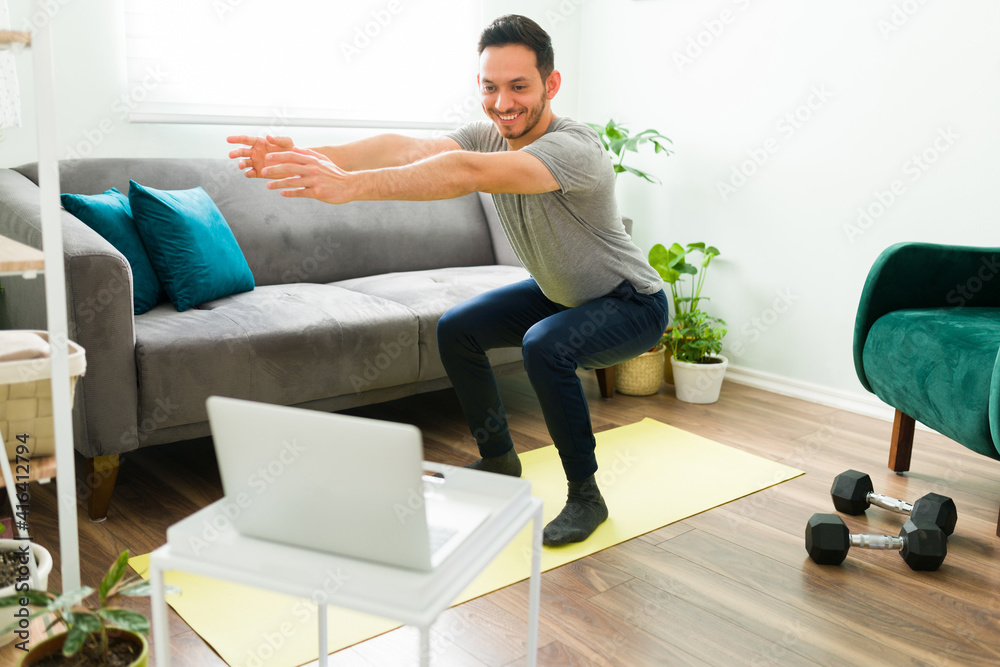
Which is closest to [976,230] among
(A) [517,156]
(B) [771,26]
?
(B) [771,26]

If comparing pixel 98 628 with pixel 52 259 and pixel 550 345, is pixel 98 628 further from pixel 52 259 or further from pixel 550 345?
pixel 550 345

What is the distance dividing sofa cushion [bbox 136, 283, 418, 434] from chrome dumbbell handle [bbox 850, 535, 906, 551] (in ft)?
4.13

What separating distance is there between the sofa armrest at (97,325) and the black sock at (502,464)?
2.83 feet

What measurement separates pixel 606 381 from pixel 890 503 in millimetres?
1190

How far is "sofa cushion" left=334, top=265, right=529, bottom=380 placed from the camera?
8.05 feet

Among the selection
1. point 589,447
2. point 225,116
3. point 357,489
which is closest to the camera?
point 357,489

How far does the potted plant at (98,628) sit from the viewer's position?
1.01 m

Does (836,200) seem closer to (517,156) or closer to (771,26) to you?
(771,26)

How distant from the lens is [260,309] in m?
2.29

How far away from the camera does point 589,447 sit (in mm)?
1992

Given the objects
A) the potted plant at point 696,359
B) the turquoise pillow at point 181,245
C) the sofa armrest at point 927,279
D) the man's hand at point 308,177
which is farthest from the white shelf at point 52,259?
the potted plant at point 696,359

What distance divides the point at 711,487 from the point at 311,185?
56.8 inches

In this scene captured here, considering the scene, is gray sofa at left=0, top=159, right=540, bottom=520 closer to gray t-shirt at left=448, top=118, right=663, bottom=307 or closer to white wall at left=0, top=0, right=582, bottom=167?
white wall at left=0, top=0, right=582, bottom=167

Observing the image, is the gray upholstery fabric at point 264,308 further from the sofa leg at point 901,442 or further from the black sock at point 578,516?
the sofa leg at point 901,442
